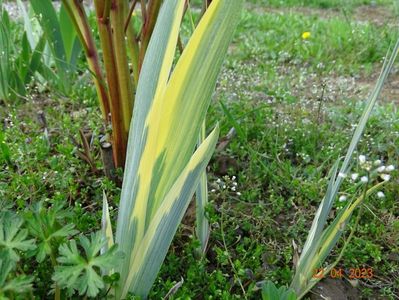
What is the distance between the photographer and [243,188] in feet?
5.32

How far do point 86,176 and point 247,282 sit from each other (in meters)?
0.59

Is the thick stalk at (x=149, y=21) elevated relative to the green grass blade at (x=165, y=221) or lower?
elevated

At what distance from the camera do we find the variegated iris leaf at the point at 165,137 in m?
0.92

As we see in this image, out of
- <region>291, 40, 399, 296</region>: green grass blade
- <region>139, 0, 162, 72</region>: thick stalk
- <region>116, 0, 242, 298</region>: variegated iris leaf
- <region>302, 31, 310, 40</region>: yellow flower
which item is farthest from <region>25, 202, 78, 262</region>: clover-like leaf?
<region>302, 31, 310, 40</region>: yellow flower

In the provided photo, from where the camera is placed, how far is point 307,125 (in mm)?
1974

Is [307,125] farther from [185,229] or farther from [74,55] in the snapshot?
[74,55]

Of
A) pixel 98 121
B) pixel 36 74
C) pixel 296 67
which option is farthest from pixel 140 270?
pixel 296 67

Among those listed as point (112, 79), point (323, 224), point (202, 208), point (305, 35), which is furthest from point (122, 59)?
point (305, 35)

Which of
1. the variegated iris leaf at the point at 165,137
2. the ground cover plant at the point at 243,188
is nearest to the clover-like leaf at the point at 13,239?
the ground cover plant at the point at 243,188

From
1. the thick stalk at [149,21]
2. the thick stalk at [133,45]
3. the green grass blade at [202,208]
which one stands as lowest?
the green grass blade at [202,208]

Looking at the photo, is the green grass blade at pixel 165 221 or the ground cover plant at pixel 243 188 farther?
the ground cover plant at pixel 243 188

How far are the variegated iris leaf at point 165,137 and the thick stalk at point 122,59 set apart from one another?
0.36 meters

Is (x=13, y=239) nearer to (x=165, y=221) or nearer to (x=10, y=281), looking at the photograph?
(x=10, y=281)

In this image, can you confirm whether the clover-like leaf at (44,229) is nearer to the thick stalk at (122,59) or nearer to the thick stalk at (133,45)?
the thick stalk at (122,59)
